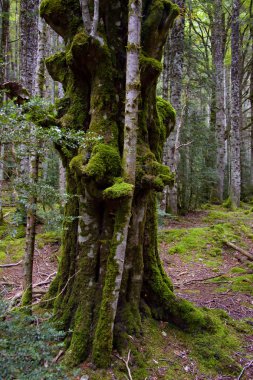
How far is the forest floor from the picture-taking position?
12.0ft

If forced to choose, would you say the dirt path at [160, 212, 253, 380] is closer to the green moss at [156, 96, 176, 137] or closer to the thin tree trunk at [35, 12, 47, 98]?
the green moss at [156, 96, 176, 137]

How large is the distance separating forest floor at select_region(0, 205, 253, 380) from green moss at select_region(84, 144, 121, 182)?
148 cm

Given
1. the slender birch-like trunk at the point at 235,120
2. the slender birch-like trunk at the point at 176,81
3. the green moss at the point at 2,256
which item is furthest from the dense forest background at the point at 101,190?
the slender birch-like trunk at the point at 235,120

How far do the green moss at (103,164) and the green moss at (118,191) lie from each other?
207 millimetres

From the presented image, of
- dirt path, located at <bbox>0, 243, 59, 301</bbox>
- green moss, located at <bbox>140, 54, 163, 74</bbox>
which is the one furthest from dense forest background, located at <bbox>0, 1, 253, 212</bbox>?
green moss, located at <bbox>140, 54, 163, 74</bbox>

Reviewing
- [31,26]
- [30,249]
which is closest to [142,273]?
[30,249]

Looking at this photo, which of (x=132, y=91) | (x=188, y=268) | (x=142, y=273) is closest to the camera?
(x=132, y=91)

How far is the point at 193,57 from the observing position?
12805 mm

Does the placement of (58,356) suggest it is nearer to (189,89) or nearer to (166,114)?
(166,114)

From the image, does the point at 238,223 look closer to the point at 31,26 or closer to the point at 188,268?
the point at 188,268

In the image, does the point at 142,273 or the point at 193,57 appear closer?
the point at 142,273

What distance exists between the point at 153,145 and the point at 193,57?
9.90 m

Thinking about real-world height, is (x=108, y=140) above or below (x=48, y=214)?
above

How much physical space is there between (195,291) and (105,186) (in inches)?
145
